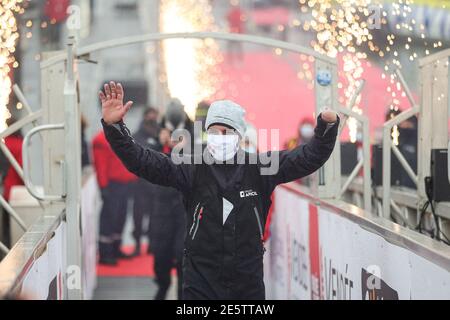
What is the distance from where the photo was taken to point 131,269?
1339 centimetres

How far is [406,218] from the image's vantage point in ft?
29.0

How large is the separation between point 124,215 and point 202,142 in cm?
573

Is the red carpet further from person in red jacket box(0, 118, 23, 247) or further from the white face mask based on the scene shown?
the white face mask

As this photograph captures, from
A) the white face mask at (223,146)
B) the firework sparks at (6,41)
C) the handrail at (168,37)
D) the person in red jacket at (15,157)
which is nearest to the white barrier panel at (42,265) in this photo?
the white face mask at (223,146)

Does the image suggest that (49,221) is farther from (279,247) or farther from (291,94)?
(291,94)

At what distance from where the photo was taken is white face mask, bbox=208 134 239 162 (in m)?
5.65

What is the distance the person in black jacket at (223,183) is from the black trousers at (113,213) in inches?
321

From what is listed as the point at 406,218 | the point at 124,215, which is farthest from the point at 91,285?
the point at 406,218

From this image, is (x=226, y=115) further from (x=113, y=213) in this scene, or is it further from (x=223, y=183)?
(x=113, y=213)

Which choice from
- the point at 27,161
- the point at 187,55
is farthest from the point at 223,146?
the point at 187,55

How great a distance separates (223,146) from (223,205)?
0.34 meters

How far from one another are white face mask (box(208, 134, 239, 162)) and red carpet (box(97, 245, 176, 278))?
22.7 ft

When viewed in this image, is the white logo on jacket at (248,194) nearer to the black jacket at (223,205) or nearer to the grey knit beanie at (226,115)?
the black jacket at (223,205)

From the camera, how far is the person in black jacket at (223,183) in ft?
18.2
